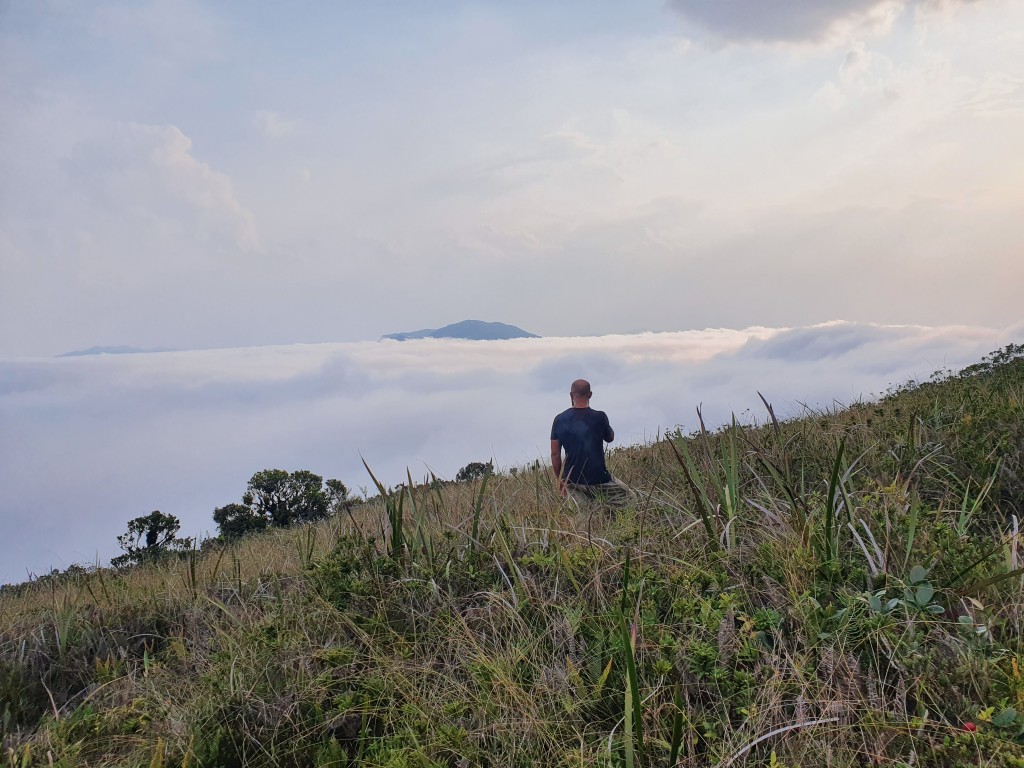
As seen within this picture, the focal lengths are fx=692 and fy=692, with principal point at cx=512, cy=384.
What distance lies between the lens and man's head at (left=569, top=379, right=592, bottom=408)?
8719 millimetres

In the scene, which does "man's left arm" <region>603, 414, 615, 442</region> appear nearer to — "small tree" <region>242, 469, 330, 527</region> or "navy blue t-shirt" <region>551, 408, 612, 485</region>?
"navy blue t-shirt" <region>551, 408, 612, 485</region>

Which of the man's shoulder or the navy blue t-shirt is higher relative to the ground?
the man's shoulder

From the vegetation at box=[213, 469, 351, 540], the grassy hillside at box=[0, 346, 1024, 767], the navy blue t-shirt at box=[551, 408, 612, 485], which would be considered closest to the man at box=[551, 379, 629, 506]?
the navy blue t-shirt at box=[551, 408, 612, 485]

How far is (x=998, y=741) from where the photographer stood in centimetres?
249

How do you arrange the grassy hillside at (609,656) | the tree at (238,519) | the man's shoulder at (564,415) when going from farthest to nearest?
the tree at (238,519), the man's shoulder at (564,415), the grassy hillside at (609,656)

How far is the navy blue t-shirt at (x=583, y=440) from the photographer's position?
8328mm

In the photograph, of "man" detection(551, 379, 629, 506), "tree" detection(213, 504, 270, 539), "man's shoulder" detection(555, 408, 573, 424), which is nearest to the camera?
"man" detection(551, 379, 629, 506)

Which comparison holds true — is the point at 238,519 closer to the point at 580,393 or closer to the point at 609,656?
the point at 580,393

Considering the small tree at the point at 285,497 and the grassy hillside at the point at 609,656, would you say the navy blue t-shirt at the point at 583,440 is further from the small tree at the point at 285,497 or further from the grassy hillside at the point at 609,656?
the small tree at the point at 285,497

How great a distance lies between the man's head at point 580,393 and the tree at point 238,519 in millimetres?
12741

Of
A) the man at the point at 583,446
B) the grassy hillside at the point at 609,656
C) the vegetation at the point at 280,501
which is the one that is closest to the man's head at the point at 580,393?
the man at the point at 583,446

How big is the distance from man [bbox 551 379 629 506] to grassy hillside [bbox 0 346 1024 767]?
258 centimetres

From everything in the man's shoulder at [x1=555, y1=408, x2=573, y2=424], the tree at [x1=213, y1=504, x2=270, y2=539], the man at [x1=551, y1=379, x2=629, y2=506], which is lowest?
the tree at [x1=213, y1=504, x2=270, y2=539]

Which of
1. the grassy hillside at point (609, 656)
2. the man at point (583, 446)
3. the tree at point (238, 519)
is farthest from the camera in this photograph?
the tree at point (238, 519)
